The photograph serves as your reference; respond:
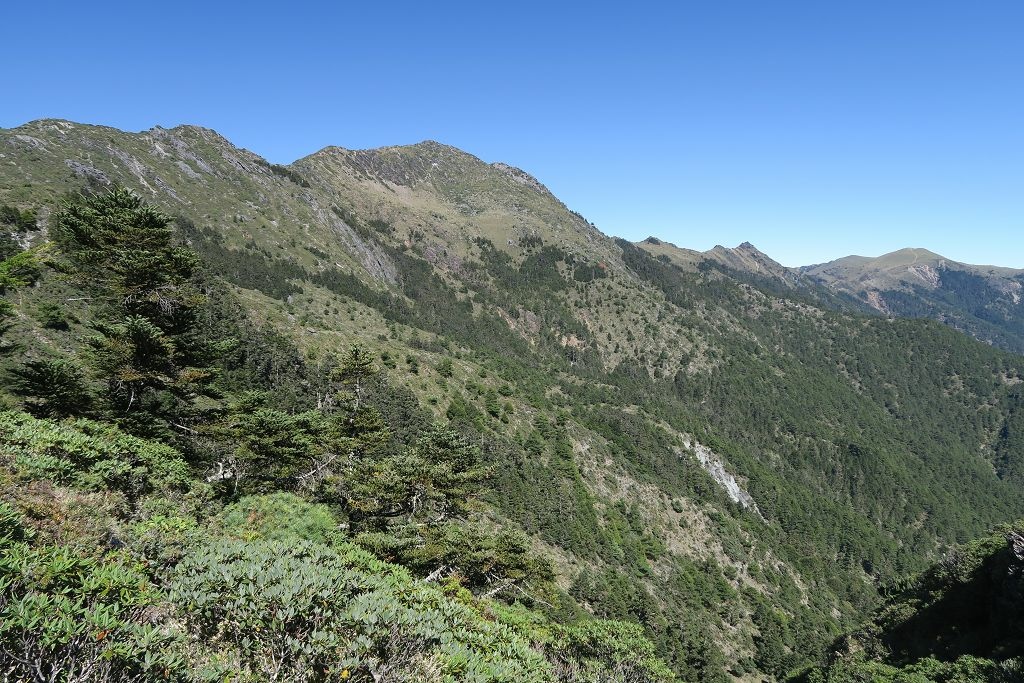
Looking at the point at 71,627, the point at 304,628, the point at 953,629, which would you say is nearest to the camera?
the point at 71,627

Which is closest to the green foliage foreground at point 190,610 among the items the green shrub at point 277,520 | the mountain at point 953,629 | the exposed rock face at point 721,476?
the green shrub at point 277,520

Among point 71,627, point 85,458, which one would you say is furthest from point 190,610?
point 85,458

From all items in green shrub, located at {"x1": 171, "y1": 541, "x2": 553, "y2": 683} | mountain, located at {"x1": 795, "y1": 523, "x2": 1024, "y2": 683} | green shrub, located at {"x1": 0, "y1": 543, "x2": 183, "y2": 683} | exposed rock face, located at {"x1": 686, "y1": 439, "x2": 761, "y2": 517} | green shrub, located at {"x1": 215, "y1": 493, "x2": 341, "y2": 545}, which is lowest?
exposed rock face, located at {"x1": 686, "y1": 439, "x2": 761, "y2": 517}

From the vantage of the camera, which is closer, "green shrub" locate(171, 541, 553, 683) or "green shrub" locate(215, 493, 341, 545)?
"green shrub" locate(171, 541, 553, 683)

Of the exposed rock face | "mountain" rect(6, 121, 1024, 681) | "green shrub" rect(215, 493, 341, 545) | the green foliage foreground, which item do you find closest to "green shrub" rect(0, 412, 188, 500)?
the green foliage foreground

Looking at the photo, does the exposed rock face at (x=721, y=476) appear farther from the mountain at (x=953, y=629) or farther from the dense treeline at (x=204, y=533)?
the dense treeline at (x=204, y=533)

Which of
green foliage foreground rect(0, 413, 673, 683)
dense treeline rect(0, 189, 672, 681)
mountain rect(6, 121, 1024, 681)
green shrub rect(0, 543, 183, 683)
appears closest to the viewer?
green shrub rect(0, 543, 183, 683)

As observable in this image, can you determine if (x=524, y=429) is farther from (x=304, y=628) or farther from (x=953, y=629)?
(x=304, y=628)

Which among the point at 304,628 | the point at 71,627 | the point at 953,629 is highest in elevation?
the point at 71,627

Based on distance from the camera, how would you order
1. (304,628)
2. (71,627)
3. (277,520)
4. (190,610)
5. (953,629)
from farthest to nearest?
(953,629) → (277,520) → (304,628) → (190,610) → (71,627)

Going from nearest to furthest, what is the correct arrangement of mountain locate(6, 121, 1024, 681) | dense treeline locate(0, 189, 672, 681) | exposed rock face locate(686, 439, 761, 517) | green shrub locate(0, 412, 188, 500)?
dense treeline locate(0, 189, 672, 681) → green shrub locate(0, 412, 188, 500) → mountain locate(6, 121, 1024, 681) → exposed rock face locate(686, 439, 761, 517)

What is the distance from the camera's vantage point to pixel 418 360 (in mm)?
89812

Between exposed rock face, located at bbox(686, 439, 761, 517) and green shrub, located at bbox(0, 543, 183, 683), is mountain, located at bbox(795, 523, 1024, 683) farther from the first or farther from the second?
exposed rock face, located at bbox(686, 439, 761, 517)

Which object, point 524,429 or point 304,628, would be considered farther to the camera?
point 524,429
